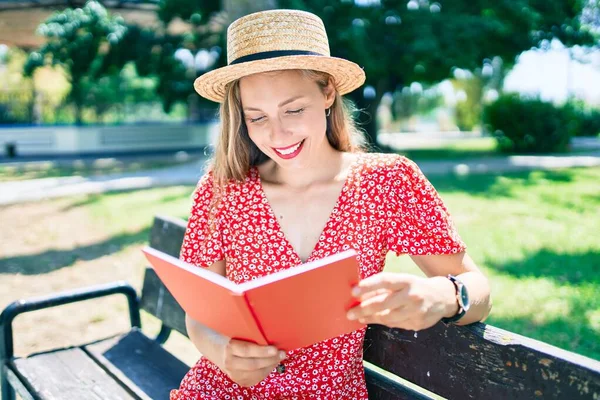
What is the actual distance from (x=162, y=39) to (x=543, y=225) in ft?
36.3

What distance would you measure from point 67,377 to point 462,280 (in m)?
1.96

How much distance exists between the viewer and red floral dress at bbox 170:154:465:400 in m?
1.86

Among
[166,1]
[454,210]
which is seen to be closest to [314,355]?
[454,210]

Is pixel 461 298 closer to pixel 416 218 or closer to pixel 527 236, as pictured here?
pixel 416 218

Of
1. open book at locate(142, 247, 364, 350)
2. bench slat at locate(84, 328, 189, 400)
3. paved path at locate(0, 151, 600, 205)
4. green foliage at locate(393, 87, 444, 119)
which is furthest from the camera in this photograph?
green foliage at locate(393, 87, 444, 119)

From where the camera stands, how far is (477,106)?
1703 inches

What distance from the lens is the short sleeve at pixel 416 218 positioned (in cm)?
181

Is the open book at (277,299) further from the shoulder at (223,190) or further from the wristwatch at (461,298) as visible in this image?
the shoulder at (223,190)

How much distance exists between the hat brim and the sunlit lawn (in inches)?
101

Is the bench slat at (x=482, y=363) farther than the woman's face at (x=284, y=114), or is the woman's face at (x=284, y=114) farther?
the woman's face at (x=284, y=114)

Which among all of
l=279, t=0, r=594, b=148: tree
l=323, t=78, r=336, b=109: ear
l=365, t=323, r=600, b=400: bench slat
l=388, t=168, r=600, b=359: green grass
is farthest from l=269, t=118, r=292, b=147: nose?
l=279, t=0, r=594, b=148: tree

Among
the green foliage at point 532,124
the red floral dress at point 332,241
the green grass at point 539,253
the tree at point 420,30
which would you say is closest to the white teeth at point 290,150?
the red floral dress at point 332,241

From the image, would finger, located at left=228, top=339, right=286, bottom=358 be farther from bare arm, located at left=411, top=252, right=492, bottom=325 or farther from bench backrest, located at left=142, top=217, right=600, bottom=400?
bench backrest, located at left=142, top=217, right=600, bottom=400

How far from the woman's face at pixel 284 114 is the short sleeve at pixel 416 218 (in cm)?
31
